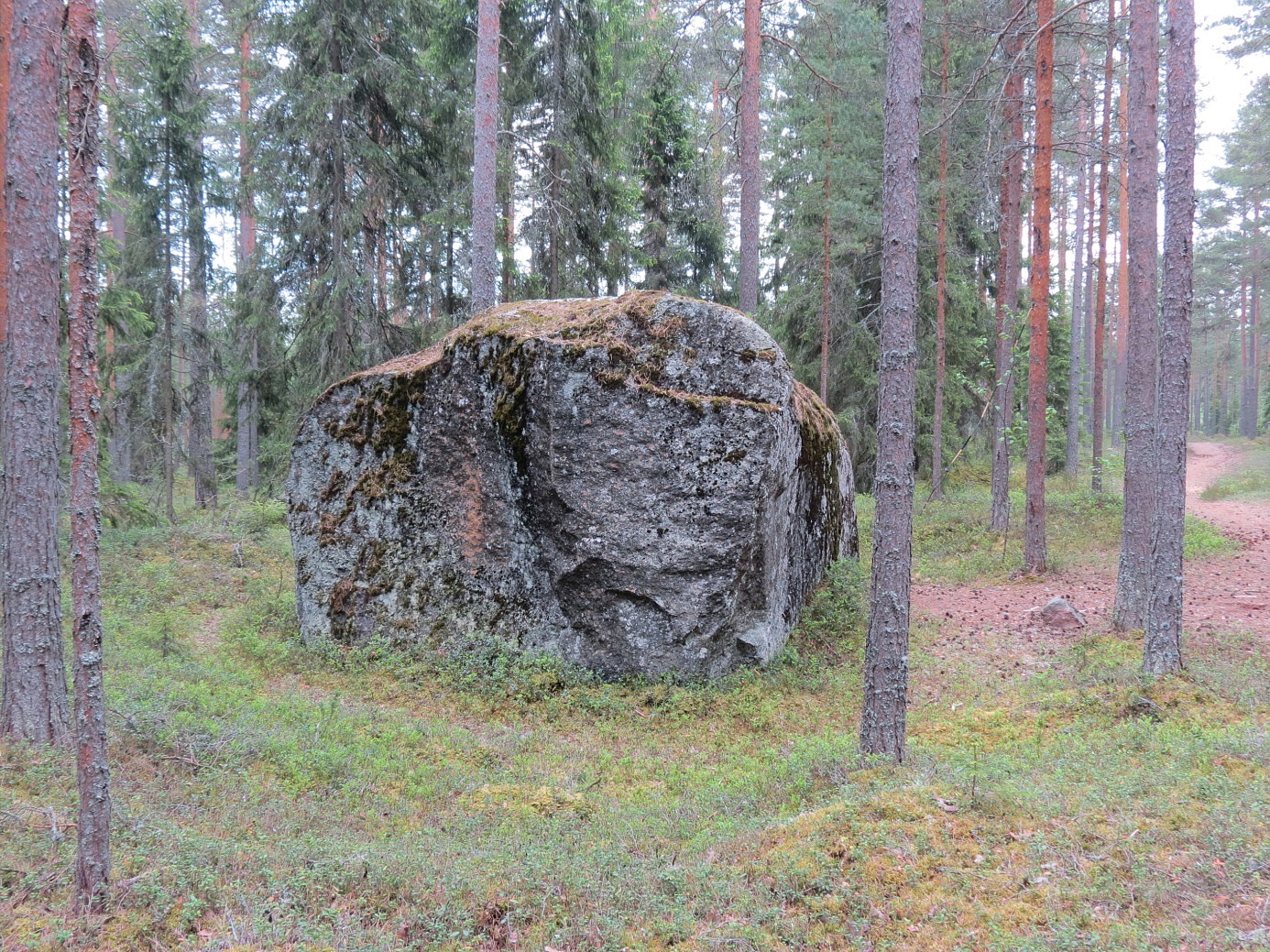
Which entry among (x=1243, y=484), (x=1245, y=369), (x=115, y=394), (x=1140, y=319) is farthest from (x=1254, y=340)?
(x=115, y=394)

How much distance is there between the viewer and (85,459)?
11.5 ft

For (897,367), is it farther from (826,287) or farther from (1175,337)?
(826,287)

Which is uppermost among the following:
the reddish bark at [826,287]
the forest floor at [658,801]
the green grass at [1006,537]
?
the reddish bark at [826,287]

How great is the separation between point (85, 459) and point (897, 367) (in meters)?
5.07

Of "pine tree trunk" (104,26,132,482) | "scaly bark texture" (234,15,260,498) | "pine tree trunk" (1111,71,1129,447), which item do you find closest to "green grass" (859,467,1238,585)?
"pine tree trunk" (1111,71,1129,447)

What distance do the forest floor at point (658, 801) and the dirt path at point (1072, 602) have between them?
136mm

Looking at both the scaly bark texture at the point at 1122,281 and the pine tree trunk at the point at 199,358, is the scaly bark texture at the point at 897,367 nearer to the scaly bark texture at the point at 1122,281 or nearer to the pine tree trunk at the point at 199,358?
the scaly bark texture at the point at 1122,281

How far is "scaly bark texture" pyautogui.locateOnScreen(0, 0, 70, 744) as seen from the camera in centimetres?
510

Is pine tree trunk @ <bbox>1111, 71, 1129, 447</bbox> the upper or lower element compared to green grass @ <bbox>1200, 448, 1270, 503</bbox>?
upper

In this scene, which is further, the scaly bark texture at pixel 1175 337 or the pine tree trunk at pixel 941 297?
the pine tree trunk at pixel 941 297

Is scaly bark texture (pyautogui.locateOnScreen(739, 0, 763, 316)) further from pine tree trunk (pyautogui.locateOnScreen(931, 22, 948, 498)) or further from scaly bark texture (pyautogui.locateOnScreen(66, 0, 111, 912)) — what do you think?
scaly bark texture (pyautogui.locateOnScreen(66, 0, 111, 912))

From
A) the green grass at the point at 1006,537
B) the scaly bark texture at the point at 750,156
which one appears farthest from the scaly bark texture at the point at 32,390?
the green grass at the point at 1006,537

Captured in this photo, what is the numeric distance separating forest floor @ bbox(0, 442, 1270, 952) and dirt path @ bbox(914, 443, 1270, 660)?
0.14 metres

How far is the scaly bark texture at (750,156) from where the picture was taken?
42.0 feet
